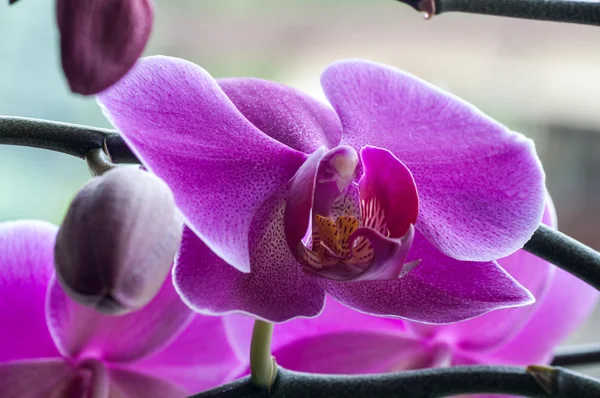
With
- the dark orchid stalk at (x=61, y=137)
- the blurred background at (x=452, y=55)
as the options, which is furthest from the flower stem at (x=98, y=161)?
the blurred background at (x=452, y=55)

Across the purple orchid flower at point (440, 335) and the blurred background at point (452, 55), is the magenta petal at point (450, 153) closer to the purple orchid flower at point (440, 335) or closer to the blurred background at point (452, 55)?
the purple orchid flower at point (440, 335)

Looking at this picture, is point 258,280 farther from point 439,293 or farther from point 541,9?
point 541,9

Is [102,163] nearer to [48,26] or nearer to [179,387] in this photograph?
[179,387]

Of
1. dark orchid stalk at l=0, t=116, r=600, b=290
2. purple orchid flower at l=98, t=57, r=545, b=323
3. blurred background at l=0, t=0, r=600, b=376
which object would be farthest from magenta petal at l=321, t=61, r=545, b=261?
blurred background at l=0, t=0, r=600, b=376

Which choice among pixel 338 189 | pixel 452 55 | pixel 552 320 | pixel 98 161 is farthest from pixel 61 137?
pixel 452 55

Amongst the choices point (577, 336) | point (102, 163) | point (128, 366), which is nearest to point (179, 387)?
point (128, 366)

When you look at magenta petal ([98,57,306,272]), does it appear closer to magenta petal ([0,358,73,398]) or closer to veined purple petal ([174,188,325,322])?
veined purple petal ([174,188,325,322])
